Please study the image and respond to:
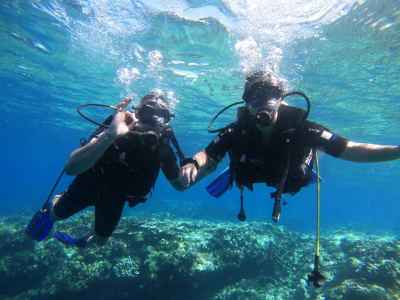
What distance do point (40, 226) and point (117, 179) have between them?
2282mm

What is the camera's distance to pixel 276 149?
3471mm

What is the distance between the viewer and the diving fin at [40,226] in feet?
15.5

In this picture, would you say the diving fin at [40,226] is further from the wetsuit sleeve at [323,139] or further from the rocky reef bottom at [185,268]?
the wetsuit sleeve at [323,139]

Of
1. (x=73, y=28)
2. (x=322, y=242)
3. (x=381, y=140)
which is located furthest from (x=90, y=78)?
(x=381, y=140)

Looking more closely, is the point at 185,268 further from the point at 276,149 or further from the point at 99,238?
the point at 276,149

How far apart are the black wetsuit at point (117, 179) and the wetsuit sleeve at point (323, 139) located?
7.68 ft

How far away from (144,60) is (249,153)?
544 inches

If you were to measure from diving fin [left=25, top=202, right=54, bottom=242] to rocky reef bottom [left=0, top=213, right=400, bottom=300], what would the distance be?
159 inches

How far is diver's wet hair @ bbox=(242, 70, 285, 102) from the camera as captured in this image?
3.38 meters

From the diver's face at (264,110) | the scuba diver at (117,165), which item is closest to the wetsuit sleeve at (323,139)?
the diver's face at (264,110)

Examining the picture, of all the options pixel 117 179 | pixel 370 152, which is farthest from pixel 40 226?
pixel 370 152

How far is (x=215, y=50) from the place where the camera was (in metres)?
13.1

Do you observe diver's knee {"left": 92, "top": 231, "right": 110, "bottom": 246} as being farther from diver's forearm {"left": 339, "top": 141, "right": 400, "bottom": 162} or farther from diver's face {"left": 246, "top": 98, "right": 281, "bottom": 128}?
diver's forearm {"left": 339, "top": 141, "right": 400, "bottom": 162}

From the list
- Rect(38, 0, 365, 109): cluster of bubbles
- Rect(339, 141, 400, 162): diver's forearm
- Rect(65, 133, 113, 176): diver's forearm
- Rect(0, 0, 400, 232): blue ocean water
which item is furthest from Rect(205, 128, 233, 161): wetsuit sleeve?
Rect(0, 0, 400, 232): blue ocean water
